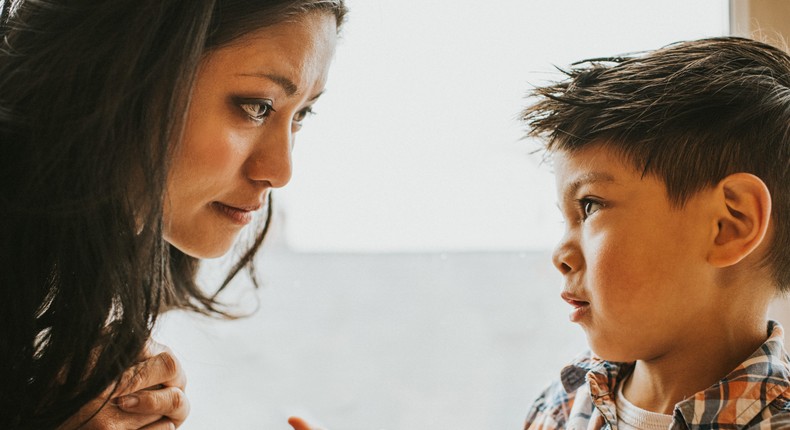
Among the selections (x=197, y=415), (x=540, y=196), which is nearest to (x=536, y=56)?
(x=540, y=196)

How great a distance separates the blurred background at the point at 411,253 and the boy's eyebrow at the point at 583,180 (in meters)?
0.32

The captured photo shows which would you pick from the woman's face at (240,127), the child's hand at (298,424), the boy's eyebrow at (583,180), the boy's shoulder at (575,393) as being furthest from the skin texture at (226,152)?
the boy's shoulder at (575,393)

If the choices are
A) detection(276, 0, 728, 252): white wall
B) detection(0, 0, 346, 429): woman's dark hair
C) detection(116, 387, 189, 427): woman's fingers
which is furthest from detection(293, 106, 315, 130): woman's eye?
detection(116, 387, 189, 427): woman's fingers

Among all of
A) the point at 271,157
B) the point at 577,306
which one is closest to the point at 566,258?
the point at 577,306

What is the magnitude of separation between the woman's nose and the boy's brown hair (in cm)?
34

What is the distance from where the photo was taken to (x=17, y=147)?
81cm

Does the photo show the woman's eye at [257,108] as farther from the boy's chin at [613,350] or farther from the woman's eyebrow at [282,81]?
the boy's chin at [613,350]

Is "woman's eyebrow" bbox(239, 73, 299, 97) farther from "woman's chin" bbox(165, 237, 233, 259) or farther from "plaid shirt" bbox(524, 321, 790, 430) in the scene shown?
"plaid shirt" bbox(524, 321, 790, 430)

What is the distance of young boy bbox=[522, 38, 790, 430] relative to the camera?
0.83m

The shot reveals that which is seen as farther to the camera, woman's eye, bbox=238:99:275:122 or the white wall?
the white wall

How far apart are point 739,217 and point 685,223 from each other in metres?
Result: 0.06

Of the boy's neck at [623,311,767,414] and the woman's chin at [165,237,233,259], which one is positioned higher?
the woman's chin at [165,237,233,259]

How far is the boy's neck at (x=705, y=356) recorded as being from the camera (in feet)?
2.85

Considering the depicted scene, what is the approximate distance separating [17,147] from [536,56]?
2.56ft
